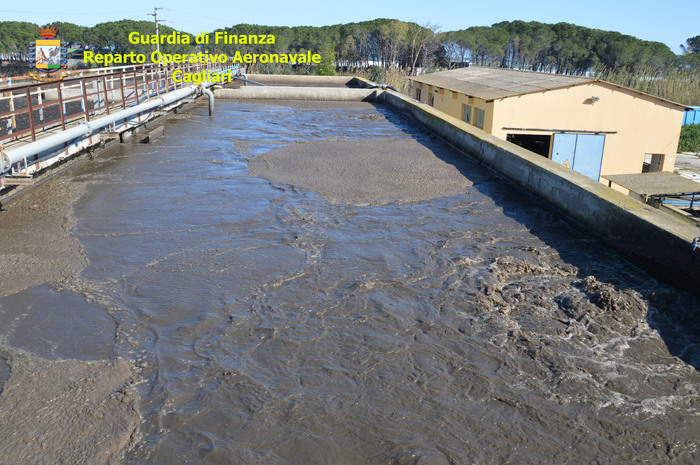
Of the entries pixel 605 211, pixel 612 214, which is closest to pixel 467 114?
pixel 605 211

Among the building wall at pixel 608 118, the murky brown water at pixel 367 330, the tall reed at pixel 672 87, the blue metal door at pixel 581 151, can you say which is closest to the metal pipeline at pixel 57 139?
the murky brown water at pixel 367 330

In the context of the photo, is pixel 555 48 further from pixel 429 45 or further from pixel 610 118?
pixel 610 118

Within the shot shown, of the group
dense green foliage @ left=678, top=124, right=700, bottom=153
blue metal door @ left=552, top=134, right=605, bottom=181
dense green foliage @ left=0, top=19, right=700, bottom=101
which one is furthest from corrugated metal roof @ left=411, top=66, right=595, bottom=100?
dense green foliage @ left=0, top=19, right=700, bottom=101

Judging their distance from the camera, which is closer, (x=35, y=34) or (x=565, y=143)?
(x=565, y=143)

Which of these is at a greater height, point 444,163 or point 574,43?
point 574,43

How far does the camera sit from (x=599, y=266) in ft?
22.0

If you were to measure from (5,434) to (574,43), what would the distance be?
262 ft

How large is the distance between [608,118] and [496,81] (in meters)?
4.60

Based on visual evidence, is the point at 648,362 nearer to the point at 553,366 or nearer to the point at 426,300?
the point at 553,366

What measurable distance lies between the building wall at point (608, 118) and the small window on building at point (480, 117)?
21cm

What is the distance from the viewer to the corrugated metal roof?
1959 centimetres

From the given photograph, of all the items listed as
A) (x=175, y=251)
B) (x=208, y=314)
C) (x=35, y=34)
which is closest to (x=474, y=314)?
(x=208, y=314)

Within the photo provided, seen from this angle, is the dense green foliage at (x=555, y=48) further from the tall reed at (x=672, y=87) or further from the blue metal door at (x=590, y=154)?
the blue metal door at (x=590, y=154)

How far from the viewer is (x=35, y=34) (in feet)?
260
